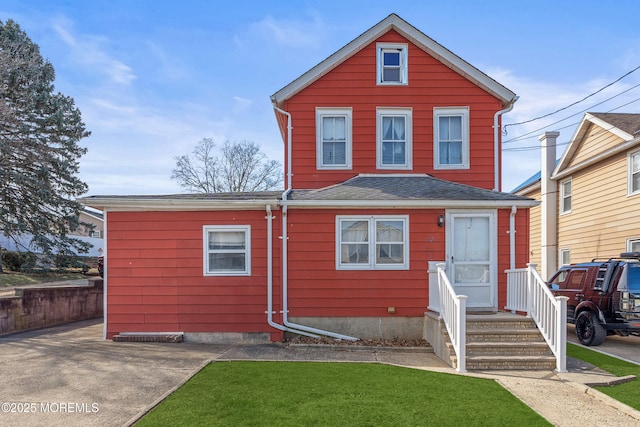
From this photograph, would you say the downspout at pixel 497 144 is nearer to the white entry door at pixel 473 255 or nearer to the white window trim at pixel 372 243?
the white entry door at pixel 473 255

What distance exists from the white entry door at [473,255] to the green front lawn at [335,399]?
10.2 ft

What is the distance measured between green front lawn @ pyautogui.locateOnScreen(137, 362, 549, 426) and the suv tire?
4268mm

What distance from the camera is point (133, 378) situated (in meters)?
6.24

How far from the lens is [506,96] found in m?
10.6

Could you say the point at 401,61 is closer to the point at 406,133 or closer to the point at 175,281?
the point at 406,133

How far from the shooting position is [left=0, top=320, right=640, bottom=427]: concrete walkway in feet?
16.2

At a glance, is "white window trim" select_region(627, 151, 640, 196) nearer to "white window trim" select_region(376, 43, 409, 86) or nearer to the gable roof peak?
the gable roof peak

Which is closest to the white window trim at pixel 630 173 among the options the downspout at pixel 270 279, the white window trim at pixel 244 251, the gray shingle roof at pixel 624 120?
the gray shingle roof at pixel 624 120

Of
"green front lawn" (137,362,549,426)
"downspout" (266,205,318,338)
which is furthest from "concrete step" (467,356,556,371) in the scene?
"downspout" (266,205,318,338)

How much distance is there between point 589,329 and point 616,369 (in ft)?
7.95

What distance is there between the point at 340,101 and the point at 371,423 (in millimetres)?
7982

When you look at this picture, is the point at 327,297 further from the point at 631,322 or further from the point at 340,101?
the point at 631,322

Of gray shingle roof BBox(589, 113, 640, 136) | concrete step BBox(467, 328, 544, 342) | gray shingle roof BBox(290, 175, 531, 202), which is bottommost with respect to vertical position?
concrete step BBox(467, 328, 544, 342)

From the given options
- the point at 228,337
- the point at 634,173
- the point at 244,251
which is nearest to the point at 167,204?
the point at 244,251
